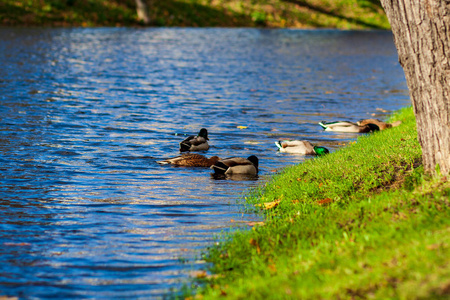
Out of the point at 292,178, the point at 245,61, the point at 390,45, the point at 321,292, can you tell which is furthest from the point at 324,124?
the point at 390,45

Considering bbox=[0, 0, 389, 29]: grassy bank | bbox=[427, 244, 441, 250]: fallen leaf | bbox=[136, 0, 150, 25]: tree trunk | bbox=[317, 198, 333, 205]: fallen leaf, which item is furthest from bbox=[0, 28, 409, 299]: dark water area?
bbox=[136, 0, 150, 25]: tree trunk

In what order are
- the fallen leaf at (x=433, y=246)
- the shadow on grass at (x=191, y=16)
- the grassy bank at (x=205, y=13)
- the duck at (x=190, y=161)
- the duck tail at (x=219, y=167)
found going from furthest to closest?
the shadow on grass at (x=191, y=16) → the grassy bank at (x=205, y=13) → the duck at (x=190, y=161) → the duck tail at (x=219, y=167) → the fallen leaf at (x=433, y=246)

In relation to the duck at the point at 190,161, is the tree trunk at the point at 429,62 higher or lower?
higher

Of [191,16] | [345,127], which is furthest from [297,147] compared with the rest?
[191,16]

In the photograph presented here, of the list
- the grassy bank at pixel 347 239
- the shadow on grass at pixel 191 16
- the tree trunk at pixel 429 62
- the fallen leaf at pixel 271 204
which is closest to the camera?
the grassy bank at pixel 347 239

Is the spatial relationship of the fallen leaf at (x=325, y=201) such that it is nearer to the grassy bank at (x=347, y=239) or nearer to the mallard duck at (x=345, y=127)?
the grassy bank at (x=347, y=239)

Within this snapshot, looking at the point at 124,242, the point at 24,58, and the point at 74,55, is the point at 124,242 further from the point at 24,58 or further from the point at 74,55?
the point at 74,55

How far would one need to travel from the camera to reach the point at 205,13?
6456 centimetres

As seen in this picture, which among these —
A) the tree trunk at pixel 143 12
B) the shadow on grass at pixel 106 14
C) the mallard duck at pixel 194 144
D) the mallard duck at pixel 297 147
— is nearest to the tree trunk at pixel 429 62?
the mallard duck at pixel 297 147

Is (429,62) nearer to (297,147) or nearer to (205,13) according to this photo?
(297,147)

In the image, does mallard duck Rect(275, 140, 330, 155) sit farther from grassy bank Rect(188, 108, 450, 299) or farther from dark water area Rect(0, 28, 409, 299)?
grassy bank Rect(188, 108, 450, 299)

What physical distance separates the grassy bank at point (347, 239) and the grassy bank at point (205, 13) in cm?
4447

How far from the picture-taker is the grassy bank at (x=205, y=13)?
49.8 m

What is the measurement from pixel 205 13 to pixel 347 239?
61248 mm
